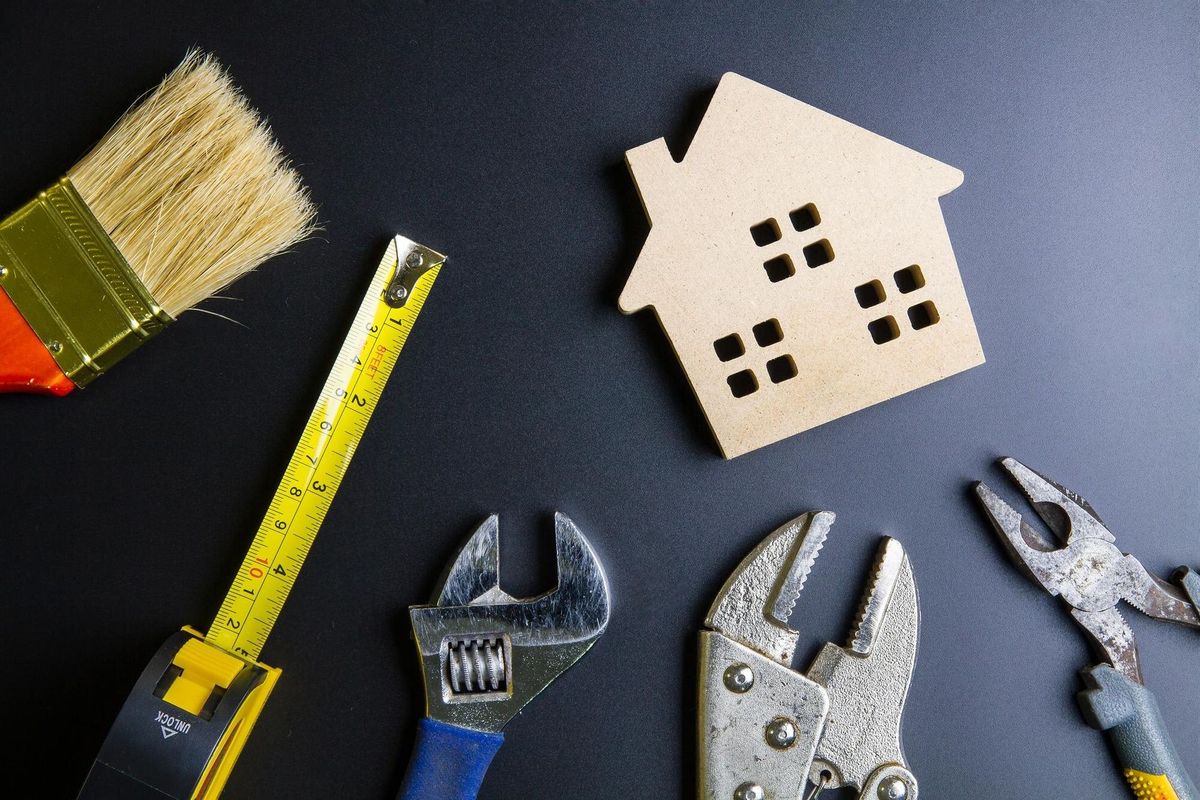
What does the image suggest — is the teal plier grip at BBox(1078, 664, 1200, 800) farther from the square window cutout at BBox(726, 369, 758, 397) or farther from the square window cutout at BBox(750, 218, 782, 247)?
the square window cutout at BBox(750, 218, 782, 247)

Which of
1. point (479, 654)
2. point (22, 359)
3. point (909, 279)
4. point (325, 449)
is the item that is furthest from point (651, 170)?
point (22, 359)

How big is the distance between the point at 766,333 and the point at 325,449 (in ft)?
1.93

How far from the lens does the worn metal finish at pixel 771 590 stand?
1167mm

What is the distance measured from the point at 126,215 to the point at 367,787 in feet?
2.50

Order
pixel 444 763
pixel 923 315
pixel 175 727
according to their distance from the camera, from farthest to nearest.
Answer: pixel 923 315 < pixel 444 763 < pixel 175 727

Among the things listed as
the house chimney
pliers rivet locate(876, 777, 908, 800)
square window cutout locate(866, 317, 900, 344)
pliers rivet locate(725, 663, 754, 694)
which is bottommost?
pliers rivet locate(876, 777, 908, 800)

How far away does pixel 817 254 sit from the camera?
120 cm

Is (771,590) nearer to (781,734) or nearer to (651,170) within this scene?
(781,734)

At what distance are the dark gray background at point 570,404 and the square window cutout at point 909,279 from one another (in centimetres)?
12

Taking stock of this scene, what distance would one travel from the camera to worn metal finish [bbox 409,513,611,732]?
3.67 ft

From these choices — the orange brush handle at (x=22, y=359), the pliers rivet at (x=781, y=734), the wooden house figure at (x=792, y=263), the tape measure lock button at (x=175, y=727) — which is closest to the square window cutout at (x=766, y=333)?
the wooden house figure at (x=792, y=263)

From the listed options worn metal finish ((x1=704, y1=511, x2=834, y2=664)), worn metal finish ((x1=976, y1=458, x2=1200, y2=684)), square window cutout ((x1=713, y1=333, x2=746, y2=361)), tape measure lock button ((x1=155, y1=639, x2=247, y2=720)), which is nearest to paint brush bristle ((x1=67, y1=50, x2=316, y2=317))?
tape measure lock button ((x1=155, y1=639, x2=247, y2=720))

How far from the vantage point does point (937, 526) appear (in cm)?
124

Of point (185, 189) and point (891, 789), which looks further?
point (891, 789)
